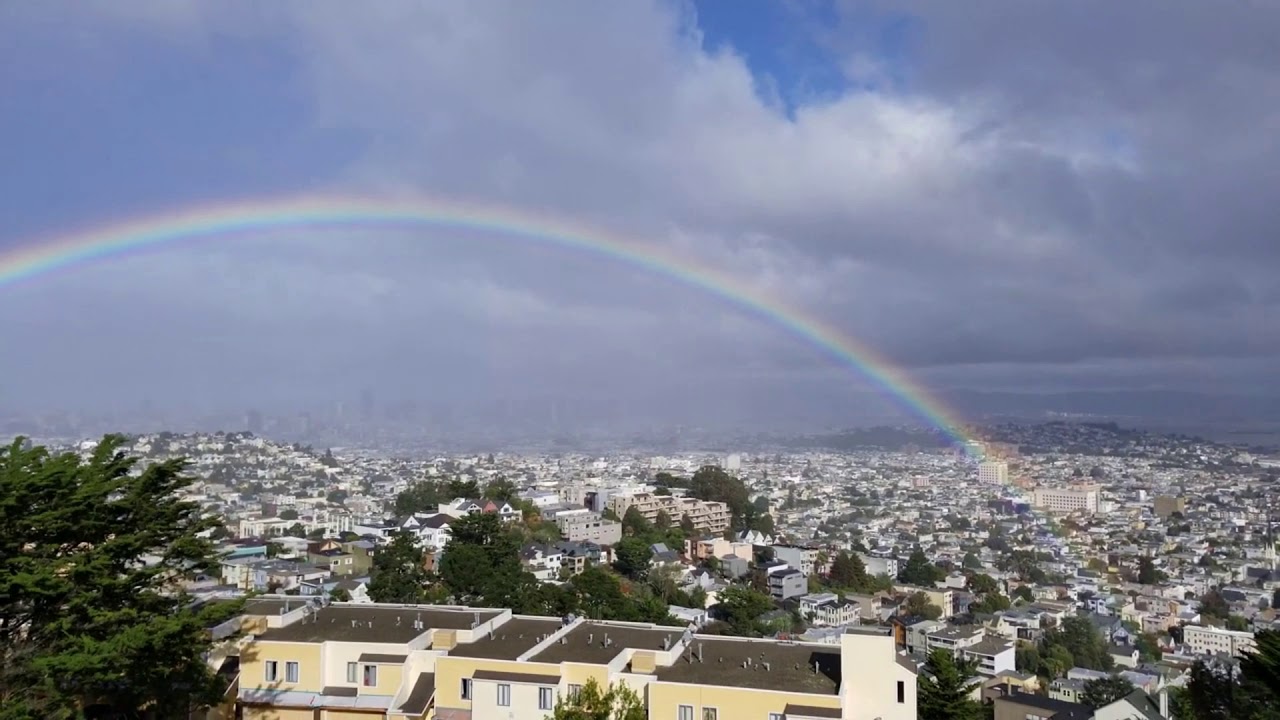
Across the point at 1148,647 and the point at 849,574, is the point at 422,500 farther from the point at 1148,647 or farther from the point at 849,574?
the point at 1148,647

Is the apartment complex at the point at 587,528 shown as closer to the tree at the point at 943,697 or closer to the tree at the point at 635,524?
the tree at the point at 635,524

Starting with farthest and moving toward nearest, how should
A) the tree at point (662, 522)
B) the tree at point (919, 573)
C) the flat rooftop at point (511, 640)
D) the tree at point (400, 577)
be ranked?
1. the tree at point (919, 573)
2. the tree at point (662, 522)
3. the tree at point (400, 577)
4. the flat rooftop at point (511, 640)

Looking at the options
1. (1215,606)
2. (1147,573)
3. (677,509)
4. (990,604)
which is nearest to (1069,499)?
(1147,573)

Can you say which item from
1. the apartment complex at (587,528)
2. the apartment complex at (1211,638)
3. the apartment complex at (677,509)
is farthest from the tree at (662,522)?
the apartment complex at (1211,638)

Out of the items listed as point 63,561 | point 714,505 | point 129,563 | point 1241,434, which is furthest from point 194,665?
point 1241,434

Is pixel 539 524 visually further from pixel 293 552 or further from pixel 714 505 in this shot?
pixel 714 505
